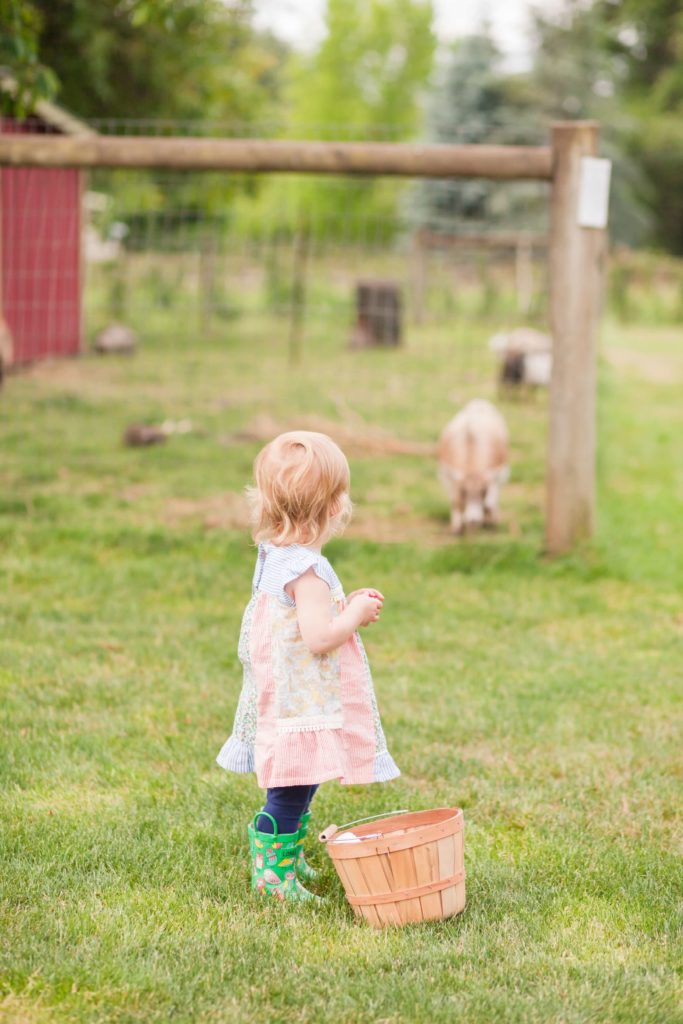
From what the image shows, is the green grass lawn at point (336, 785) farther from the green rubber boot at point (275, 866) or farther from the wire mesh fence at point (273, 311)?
the wire mesh fence at point (273, 311)

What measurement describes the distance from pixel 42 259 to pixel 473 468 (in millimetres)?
10070

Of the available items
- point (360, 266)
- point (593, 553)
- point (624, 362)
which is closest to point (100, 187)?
point (624, 362)

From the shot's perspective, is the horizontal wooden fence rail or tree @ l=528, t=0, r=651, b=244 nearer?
the horizontal wooden fence rail

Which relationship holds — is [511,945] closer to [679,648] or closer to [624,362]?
[679,648]

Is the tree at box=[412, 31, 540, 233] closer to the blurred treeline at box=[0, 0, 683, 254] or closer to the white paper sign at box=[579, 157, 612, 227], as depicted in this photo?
the blurred treeline at box=[0, 0, 683, 254]

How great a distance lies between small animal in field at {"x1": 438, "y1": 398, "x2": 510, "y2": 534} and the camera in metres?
7.38

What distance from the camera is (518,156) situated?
620 cm

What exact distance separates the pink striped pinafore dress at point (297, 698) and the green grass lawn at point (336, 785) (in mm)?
352

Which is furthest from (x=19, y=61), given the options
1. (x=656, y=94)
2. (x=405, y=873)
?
(x=656, y=94)

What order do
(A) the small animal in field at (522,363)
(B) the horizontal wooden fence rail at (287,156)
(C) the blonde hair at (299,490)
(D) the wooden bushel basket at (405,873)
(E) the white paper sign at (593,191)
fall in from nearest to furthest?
1. (D) the wooden bushel basket at (405,873)
2. (C) the blonde hair at (299,490)
3. (E) the white paper sign at (593,191)
4. (B) the horizontal wooden fence rail at (287,156)
5. (A) the small animal in field at (522,363)

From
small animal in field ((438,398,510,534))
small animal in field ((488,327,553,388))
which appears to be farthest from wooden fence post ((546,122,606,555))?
small animal in field ((488,327,553,388))

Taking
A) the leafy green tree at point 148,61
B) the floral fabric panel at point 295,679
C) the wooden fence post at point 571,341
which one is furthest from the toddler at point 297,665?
the leafy green tree at point 148,61

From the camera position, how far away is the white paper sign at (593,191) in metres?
6.13

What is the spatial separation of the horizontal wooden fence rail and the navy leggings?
397cm
